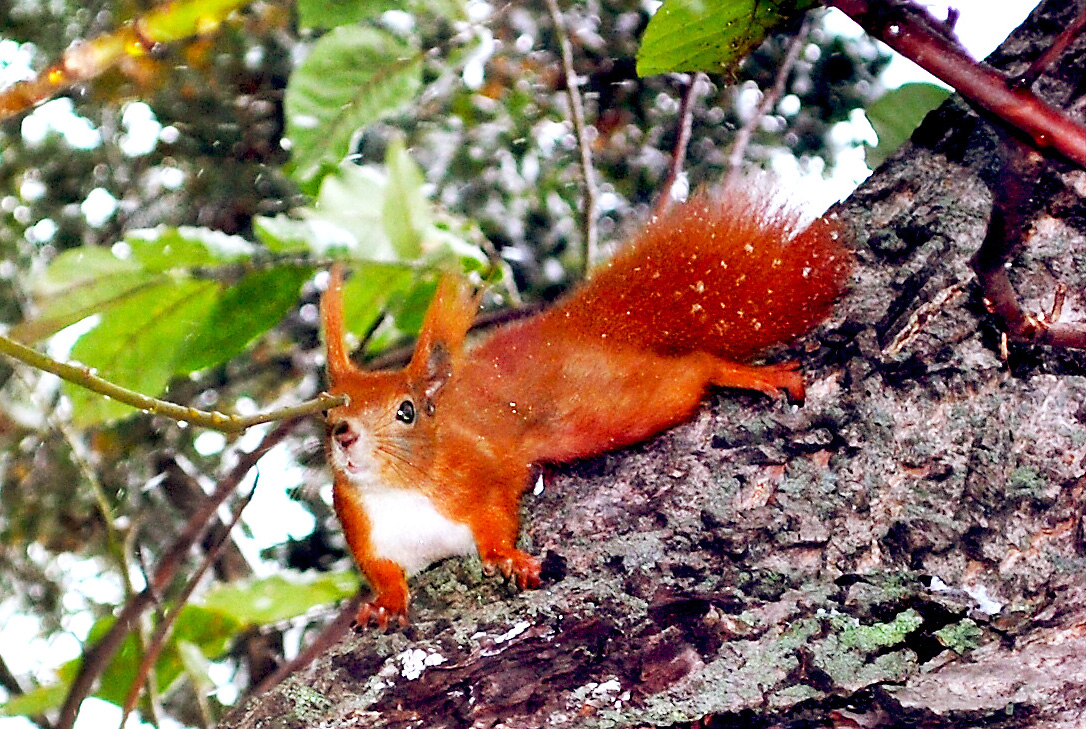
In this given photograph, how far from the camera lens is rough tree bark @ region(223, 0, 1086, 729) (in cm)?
90

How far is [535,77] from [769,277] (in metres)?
1.00

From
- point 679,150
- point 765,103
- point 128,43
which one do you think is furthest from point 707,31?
point 128,43

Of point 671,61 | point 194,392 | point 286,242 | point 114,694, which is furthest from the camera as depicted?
point 194,392

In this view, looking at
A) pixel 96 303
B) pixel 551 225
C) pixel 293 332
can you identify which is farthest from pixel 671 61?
pixel 293 332

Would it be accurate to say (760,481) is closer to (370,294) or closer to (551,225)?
(370,294)

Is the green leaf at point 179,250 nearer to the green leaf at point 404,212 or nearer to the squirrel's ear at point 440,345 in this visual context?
the green leaf at point 404,212

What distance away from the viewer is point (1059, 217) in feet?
3.30

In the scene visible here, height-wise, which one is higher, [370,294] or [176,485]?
[370,294]

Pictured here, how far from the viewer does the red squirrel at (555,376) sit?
3.64ft

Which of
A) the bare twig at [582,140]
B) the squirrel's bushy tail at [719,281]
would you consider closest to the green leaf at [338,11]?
the bare twig at [582,140]

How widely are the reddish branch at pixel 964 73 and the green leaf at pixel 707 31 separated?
178 millimetres

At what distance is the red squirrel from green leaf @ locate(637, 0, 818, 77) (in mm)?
172

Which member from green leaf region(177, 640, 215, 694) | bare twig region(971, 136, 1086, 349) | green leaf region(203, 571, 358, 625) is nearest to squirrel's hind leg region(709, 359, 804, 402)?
bare twig region(971, 136, 1086, 349)

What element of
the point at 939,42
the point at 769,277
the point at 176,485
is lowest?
the point at 176,485
